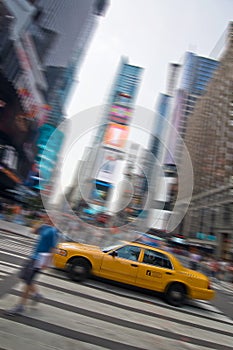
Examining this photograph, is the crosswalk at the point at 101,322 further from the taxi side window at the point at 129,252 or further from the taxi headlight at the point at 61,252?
the taxi side window at the point at 129,252

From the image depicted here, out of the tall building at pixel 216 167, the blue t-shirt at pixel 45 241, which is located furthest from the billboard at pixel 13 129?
the blue t-shirt at pixel 45 241

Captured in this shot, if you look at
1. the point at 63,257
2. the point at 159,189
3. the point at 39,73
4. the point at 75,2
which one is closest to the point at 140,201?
the point at 159,189

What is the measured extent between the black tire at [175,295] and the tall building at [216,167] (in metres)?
31.6

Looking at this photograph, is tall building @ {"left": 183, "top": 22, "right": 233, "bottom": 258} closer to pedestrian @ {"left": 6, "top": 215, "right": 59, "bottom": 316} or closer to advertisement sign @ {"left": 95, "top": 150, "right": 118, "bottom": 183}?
advertisement sign @ {"left": 95, "top": 150, "right": 118, "bottom": 183}

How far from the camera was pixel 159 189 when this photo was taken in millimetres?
6898

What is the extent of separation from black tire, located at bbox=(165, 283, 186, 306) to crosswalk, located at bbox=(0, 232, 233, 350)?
0.22 meters

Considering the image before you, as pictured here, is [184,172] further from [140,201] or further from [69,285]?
[69,285]

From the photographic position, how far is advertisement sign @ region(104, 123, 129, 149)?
7905 millimetres

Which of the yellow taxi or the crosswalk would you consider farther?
Result: the yellow taxi

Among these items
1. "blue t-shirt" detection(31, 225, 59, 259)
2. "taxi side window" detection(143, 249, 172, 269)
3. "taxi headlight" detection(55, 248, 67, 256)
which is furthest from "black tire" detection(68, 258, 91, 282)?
"blue t-shirt" detection(31, 225, 59, 259)

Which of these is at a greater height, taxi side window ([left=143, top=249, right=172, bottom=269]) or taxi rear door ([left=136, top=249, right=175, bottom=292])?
taxi side window ([left=143, top=249, right=172, bottom=269])

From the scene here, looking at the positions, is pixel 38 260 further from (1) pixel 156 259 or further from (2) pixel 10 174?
(2) pixel 10 174

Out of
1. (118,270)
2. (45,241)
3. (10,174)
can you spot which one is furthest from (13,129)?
(45,241)

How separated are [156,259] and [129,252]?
77 centimetres
